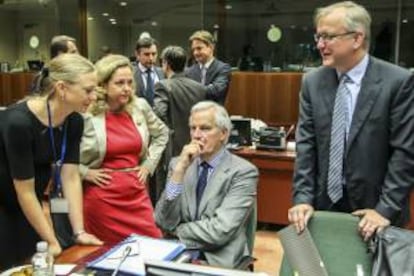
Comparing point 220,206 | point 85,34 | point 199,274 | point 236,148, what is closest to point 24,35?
point 85,34

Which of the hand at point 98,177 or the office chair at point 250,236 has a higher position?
the hand at point 98,177

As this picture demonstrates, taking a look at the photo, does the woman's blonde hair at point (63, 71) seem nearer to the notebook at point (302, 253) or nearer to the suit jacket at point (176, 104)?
the notebook at point (302, 253)

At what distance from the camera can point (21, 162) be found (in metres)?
1.99

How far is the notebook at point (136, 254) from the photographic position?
1.73 metres

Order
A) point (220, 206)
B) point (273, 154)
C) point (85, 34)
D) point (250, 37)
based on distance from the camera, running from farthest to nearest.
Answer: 1. point (85, 34)
2. point (250, 37)
3. point (273, 154)
4. point (220, 206)

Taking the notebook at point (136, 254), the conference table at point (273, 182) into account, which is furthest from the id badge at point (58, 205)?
the conference table at point (273, 182)

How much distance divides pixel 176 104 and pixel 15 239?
7.38ft

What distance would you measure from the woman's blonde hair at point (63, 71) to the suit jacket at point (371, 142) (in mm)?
934

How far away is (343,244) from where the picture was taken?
2021mm

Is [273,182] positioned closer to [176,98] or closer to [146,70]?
[176,98]

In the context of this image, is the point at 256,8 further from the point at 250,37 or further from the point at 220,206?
the point at 220,206

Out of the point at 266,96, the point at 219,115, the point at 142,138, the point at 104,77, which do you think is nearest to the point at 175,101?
the point at 142,138

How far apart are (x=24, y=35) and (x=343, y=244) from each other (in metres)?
8.91

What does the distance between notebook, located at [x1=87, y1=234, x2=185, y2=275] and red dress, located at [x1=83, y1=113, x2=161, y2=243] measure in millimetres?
725
